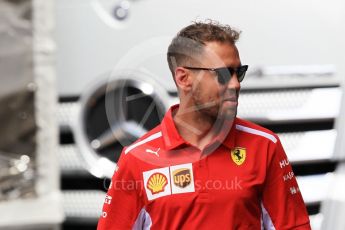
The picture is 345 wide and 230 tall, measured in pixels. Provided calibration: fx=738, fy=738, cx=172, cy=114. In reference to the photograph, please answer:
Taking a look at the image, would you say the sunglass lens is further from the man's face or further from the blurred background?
the blurred background

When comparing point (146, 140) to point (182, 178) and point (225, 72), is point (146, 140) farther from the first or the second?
point (225, 72)

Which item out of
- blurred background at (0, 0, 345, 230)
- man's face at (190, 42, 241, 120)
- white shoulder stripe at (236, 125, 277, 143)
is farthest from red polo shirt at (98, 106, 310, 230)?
blurred background at (0, 0, 345, 230)

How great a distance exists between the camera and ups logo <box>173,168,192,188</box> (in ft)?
7.61

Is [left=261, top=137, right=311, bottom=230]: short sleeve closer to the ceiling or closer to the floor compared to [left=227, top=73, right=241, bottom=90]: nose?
closer to the floor

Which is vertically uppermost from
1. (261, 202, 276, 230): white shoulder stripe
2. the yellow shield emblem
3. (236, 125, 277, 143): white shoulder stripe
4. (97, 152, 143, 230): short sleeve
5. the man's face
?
the man's face

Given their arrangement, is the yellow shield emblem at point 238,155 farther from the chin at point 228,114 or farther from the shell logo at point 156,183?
the shell logo at point 156,183

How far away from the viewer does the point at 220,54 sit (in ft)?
7.48

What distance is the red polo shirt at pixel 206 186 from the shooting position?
2281 millimetres

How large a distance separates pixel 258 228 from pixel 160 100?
113cm

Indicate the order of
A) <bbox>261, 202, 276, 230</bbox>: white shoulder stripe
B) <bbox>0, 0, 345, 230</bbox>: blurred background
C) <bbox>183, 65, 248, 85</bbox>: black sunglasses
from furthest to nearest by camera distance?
<bbox>0, 0, 345, 230</bbox>: blurred background < <bbox>261, 202, 276, 230</bbox>: white shoulder stripe < <bbox>183, 65, 248, 85</bbox>: black sunglasses

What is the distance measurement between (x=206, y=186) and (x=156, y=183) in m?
0.16

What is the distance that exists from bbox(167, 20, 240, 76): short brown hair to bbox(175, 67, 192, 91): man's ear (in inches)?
1.0

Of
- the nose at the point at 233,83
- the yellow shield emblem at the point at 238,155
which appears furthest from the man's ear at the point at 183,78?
the yellow shield emblem at the point at 238,155

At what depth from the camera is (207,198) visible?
7.48 ft
